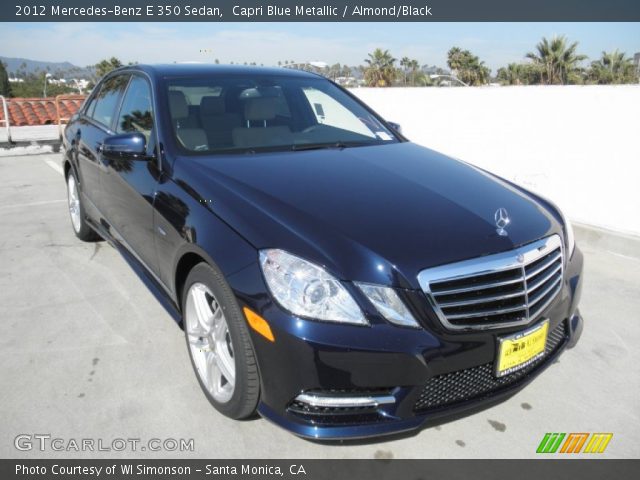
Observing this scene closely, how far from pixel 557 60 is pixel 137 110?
153 ft

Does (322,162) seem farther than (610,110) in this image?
No

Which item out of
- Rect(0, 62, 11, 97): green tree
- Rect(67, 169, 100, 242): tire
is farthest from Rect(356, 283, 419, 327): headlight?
Rect(0, 62, 11, 97): green tree

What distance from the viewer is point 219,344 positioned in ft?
8.09

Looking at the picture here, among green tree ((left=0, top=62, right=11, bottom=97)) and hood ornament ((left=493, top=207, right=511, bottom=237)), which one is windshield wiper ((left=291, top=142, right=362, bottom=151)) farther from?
green tree ((left=0, top=62, right=11, bottom=97))

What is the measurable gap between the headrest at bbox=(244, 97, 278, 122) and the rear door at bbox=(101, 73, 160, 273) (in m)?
0.58

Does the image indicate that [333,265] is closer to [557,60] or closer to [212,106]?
[212,106]

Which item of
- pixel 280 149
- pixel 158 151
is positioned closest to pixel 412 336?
pixel 280 149

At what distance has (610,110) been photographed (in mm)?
5086

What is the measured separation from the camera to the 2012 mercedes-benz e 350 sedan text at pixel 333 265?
6.46 feet

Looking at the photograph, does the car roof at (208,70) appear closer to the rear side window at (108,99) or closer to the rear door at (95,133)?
the rear side window at (108,99)

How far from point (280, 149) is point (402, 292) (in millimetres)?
1421

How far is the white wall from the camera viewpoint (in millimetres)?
5020

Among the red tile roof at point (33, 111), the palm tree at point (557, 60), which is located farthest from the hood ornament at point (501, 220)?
the palm tree at point (557, 60)

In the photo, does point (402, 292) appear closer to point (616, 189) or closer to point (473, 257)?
point (473, 257)
